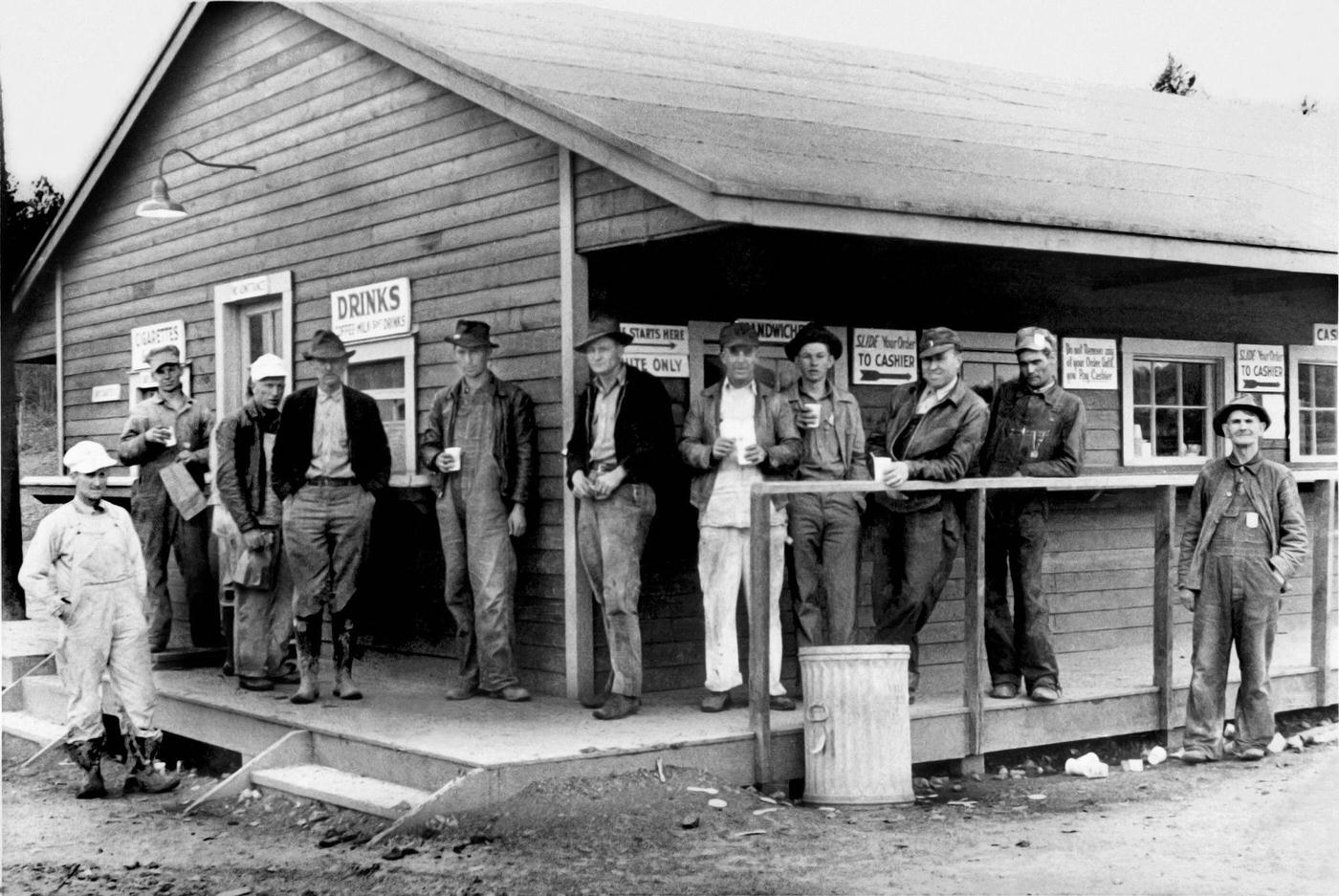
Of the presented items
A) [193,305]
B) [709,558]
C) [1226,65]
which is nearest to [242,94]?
[193,305]

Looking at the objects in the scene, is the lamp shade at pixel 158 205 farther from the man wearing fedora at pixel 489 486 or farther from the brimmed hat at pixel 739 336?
the brimmed hat at pixel 739 336

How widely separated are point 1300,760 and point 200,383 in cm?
845

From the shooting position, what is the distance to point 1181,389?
1137cm

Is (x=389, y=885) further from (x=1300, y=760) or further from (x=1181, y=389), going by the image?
(x=1181, y=389)

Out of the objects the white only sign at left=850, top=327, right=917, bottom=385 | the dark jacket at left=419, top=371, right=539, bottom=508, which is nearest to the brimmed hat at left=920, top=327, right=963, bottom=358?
the white only sign at left=850, top=327, right=917, bottom=385

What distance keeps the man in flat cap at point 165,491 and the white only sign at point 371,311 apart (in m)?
1.13

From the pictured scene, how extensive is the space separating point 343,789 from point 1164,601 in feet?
15.5

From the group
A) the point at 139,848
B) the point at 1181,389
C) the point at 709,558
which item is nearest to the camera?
the point at 139,848

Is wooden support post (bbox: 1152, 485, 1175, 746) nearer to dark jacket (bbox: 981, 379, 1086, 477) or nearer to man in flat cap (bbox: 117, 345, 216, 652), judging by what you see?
dark jacket (bbox: 981, 379, 1086, 477)

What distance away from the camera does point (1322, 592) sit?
31.4ft

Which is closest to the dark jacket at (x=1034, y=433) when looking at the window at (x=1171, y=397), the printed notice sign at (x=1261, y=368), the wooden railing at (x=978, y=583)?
the wooden railing at (x=978, y=583)

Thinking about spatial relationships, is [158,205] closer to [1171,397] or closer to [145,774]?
[145,774]

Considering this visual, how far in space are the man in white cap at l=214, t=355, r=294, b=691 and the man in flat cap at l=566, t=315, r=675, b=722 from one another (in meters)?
2.21

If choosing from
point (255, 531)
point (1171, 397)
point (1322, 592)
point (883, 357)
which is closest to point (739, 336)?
point (883, 357)
